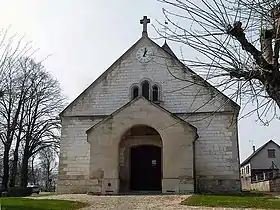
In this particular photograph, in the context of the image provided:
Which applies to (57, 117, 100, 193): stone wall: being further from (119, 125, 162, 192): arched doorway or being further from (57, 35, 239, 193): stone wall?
(119, 125, 162, 192): arched doorway

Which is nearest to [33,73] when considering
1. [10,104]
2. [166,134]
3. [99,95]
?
[10,104]

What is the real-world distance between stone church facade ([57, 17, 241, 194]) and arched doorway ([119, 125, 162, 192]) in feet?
0.18

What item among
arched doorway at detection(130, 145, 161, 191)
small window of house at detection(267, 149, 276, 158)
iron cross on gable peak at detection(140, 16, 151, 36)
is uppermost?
iron cross on gable peak at detection(140, 16, 151, 36)

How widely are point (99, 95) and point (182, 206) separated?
12150 mm

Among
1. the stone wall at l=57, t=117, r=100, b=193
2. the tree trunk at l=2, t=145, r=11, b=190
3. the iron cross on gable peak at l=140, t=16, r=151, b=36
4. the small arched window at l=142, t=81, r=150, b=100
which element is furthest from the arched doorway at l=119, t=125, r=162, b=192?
the tree trunk at l=2, t=145, r=11, b=190

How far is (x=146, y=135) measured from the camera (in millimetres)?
22922

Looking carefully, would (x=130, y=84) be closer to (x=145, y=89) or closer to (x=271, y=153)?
(x=145, y=89)

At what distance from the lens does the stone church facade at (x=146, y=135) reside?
2042cm

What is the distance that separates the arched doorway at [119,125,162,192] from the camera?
894 inches

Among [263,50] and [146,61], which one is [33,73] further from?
[263,50]

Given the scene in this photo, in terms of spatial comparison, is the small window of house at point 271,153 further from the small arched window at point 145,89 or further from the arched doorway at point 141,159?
the arched doorway at point 141,159

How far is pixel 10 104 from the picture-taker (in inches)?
1284

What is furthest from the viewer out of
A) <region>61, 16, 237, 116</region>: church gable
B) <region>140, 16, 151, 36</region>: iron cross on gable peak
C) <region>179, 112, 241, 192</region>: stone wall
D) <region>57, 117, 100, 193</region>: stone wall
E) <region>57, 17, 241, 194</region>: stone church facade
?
<region>140, 16, 151, 36</region>: iron cross on gable peak

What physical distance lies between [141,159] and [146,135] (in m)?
1.51
